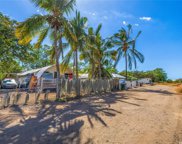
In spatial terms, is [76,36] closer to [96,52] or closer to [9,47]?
[96,52]

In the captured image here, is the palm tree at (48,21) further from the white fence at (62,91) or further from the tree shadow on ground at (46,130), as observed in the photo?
the tree shadow on ground at (46,130)

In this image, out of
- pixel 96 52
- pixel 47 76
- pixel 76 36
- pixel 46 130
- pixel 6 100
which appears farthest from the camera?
pixel 47 76

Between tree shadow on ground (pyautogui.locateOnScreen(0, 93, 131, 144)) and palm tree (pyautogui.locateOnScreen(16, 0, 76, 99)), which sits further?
palm tree (pyautogui.locateOnScreen(16, 0, 76, 99))

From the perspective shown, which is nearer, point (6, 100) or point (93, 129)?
point (93, 129)

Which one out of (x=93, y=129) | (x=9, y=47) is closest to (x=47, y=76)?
(x=9, y=47)

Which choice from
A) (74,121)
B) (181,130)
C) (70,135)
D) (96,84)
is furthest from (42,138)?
(96,84)

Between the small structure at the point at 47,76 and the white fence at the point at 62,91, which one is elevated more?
the small structure at the point at 47,76

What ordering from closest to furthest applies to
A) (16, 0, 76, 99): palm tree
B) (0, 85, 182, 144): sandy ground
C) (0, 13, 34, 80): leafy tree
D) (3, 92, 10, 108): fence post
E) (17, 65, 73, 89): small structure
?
1. (0, 85, 182, 144): sandy ground
2. (3, 92, 10, 108): fence post
3. (16, 0, 76, 99): palm tree
4. (17, 65, 73, 89): small structure
5. (0, 13, 34, 80): leafy tree

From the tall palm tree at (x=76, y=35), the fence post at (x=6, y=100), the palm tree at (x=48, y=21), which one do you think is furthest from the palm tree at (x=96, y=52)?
the fence post at (x=6, y=100)

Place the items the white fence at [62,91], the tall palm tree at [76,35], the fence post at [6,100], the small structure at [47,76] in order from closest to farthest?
the fence post at [6,100], the white fence at [62,91], the tall palm tree at [76,35], the small structure at [47,76]

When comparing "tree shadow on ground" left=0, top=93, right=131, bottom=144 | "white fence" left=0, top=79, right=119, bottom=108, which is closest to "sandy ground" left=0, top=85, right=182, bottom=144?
"tree shadow on ground" left=0, top=93, right=131, bottom=144

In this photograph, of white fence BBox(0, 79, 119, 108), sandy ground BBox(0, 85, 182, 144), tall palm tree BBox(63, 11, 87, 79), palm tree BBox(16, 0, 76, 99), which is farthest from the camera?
tall palm tree BBox(63, 11, 87, 79)

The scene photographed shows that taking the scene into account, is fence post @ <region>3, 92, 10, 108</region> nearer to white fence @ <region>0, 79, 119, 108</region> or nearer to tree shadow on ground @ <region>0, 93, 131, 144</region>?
white fence @ <region>0, 79, 119, 108</region>

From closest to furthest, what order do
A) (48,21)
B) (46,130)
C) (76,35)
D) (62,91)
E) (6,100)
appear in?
(46,130) < (6,100) < (48,21) < (62,91) < (76,35)
